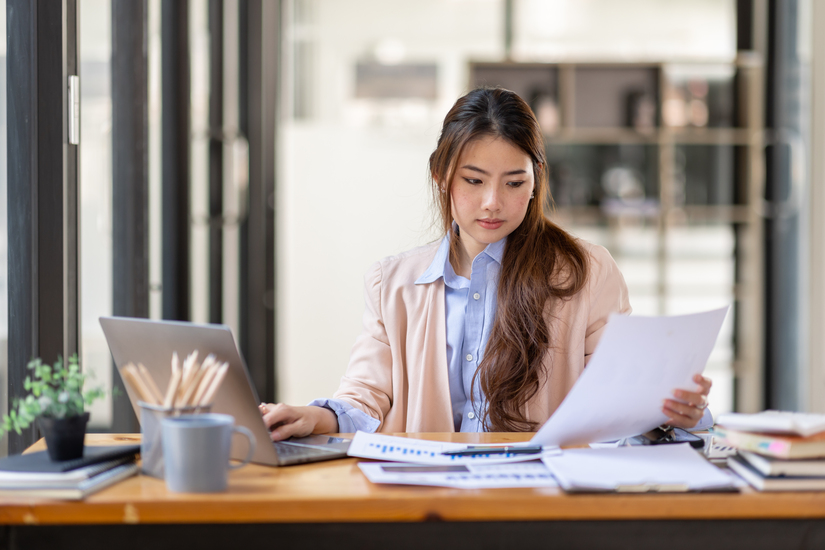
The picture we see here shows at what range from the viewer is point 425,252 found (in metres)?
1.72

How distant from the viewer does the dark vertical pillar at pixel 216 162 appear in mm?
3057

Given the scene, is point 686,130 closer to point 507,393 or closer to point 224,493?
point 507,393

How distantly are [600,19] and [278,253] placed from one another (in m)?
2.18

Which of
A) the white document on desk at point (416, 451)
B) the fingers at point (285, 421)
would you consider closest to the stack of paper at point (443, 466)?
the white document on desk at point (416, 451)

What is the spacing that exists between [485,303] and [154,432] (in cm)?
81

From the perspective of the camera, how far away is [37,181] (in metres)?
1.46

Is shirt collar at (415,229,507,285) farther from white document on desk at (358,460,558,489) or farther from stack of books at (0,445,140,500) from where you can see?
stack of books at (0,445,140,500)

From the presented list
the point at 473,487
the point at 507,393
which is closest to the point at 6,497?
the point at 473,487

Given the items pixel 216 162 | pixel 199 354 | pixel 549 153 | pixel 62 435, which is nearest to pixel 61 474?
pixel 62 435

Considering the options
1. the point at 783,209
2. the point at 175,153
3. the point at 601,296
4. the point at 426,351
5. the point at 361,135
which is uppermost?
the point at 361,135

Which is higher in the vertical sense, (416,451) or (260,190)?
(260,190)

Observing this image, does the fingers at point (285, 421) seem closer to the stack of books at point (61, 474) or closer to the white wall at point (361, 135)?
the stack of books at point (61, 474)

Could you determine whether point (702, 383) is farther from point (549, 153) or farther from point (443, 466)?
point (549, 153)

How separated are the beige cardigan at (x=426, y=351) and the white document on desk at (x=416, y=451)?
34cm
